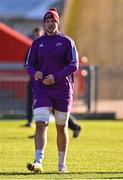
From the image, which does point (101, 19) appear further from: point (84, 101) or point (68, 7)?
point (84, 101)

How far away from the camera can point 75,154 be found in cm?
1290

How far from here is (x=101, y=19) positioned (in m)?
27.1

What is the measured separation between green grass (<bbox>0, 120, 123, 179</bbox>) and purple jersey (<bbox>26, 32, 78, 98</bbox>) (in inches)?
41.8

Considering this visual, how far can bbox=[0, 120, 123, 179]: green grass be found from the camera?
33.2ft

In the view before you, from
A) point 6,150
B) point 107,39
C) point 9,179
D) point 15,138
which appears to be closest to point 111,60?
point 107,39

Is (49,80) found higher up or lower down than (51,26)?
lower down

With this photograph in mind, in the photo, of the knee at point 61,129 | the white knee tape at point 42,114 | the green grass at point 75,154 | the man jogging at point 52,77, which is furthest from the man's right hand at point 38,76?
the green grass at point 75,154

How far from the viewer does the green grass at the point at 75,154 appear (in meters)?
10.1

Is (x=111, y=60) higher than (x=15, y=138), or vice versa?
(x=111, y=60)

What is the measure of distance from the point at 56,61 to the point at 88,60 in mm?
16562

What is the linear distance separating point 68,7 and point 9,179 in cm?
1901

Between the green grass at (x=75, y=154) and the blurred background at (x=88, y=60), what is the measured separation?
3377 mm

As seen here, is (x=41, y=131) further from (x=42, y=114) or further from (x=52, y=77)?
(x=52, y=77)

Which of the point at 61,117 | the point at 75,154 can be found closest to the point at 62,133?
the point at 61,117
